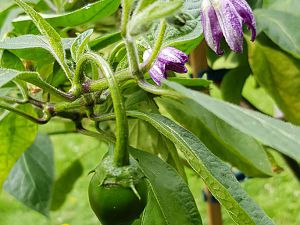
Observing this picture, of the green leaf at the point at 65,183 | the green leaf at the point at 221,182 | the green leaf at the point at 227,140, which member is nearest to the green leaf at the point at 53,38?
the green leaf at the point at 221,182

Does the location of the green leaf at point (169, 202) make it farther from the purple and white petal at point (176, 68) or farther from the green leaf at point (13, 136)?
the green leaf at point (13, 136)

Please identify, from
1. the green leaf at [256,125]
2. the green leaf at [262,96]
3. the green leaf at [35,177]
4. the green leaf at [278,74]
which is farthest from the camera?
the green leaf at [262,96]

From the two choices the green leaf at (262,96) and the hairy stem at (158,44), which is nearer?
the hairy stem at (158,44)

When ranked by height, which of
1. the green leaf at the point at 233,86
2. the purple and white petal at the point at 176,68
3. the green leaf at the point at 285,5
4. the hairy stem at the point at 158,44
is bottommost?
the green leaf at the point at 233,86

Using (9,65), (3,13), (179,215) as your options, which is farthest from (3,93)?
(179,215)

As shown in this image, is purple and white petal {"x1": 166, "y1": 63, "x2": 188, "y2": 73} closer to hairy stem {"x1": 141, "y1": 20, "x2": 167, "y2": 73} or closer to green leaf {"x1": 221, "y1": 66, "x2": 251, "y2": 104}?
hairy stem {"x1": 141, "y1": 20, "x2": 167, "y2": 73}

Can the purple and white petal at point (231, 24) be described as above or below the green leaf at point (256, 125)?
above

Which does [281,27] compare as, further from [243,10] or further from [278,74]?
[243,10]

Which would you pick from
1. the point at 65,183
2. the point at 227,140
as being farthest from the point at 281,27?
the point at 65,183
